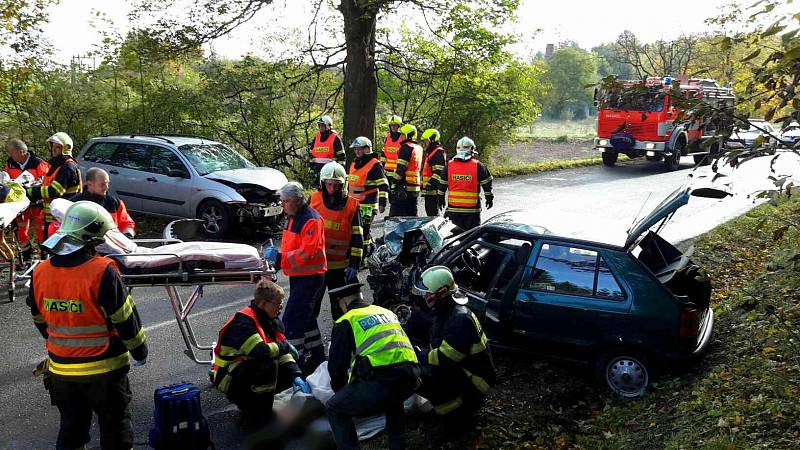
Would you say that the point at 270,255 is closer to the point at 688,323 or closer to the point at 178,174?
the point at 688,323

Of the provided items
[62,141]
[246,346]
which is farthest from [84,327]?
[62,141]

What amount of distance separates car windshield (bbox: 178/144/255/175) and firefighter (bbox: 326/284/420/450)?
8032mm

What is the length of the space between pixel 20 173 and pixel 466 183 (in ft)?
20.9

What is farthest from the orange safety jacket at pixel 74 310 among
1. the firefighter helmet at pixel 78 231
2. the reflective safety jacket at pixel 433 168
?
the reflective safety jacket at pixel 433 168

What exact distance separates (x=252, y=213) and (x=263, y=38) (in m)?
7.06

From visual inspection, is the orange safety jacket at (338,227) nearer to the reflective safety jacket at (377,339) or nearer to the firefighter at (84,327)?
the reflective safety jacket at (377,339)

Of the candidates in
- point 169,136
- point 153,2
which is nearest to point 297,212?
point 169,136

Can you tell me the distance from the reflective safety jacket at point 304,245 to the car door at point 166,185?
19.6ft

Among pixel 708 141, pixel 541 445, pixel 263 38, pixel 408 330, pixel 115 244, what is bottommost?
pixel 541 445

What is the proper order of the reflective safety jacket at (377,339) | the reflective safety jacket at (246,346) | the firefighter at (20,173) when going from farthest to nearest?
the firefighter at (20,173), the reflective safety jacket at (246,346), the reflective safety jacket at (377,339)

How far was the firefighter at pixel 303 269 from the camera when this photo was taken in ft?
→ 21.4

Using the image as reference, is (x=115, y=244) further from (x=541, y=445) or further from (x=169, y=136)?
(x=169, y=136)

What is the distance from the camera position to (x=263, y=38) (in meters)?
17.2

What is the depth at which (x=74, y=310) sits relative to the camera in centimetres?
448
